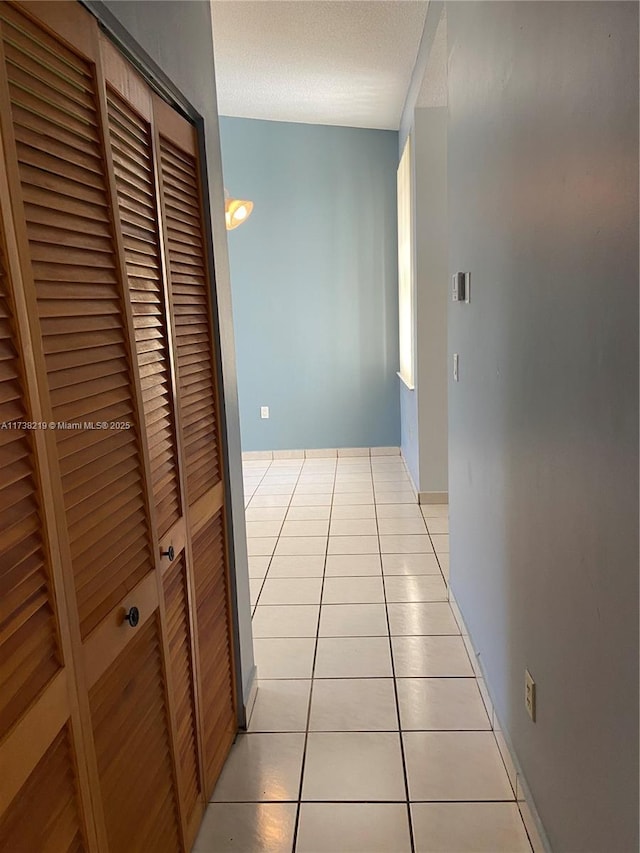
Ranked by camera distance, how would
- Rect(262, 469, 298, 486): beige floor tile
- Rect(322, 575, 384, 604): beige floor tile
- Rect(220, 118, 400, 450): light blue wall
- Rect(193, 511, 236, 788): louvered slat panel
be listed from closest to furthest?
Rect(193, 511, 236, 788): louvered slat panel → Rect(322, 575, 384, 604): beige floor tile → Rect(262, 469, 298, 486): beige floor tile → Rect(220, 118, 400, 450): light blue wall

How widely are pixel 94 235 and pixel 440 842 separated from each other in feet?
5.37

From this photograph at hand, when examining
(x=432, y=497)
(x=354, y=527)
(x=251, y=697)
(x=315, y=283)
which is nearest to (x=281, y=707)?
(x=251, y=697)

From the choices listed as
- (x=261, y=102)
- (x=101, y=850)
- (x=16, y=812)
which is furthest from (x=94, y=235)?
(x=261, y=102)

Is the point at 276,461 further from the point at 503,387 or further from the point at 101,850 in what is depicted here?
the point at 101,850

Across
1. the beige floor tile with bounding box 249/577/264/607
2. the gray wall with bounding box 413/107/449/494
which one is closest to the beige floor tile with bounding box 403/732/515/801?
the beige floor tile with bounding box 249/577/264/607

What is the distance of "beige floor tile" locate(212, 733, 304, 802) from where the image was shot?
192 cm

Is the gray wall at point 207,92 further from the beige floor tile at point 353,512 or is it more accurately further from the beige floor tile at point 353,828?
the beige floor tile at point 353,512

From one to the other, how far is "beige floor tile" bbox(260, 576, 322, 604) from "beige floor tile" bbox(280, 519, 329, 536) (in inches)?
27.9

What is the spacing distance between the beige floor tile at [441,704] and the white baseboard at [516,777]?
0.03 metres

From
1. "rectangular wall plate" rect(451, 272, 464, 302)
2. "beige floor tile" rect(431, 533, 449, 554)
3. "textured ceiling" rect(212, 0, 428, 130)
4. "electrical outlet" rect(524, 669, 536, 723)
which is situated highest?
"textured ceiling" rect(212, 0, 428, 130)

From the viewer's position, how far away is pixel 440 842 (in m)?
1.72

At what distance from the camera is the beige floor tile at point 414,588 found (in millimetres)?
3166

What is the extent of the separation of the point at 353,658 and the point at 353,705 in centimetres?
32

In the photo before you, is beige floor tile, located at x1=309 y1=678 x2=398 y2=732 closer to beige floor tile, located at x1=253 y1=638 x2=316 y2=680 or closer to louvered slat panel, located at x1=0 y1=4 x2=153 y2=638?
beige floor tile, located at x1=253 y1=638 x2=316 y2=680
